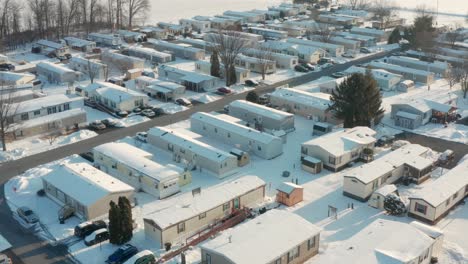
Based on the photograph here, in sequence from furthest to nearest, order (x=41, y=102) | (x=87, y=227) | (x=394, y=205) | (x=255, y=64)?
(x=255, y=64) → (x=41, y=102) → (x=394, y=205) → (x=87, y=227)

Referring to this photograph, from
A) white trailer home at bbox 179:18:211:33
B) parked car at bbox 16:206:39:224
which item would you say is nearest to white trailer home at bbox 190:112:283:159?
parked car at bbox 16:206:39:224

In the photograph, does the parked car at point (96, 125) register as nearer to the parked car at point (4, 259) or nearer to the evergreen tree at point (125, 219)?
the evergreen tree at point (125, 219)

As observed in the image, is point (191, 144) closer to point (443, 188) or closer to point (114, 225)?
point (114, 225)

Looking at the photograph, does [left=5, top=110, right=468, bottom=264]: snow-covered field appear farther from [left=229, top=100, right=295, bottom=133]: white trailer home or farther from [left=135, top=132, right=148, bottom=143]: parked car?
[left=229, top=100, right=295, bottom=133]: white trailer home

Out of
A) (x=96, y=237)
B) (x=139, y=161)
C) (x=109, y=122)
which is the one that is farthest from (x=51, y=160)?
(x=96, y=237)

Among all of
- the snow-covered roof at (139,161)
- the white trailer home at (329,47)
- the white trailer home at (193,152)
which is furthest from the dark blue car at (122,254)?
the white trailer home at (329,47)

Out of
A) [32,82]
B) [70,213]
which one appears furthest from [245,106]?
[32,82]
